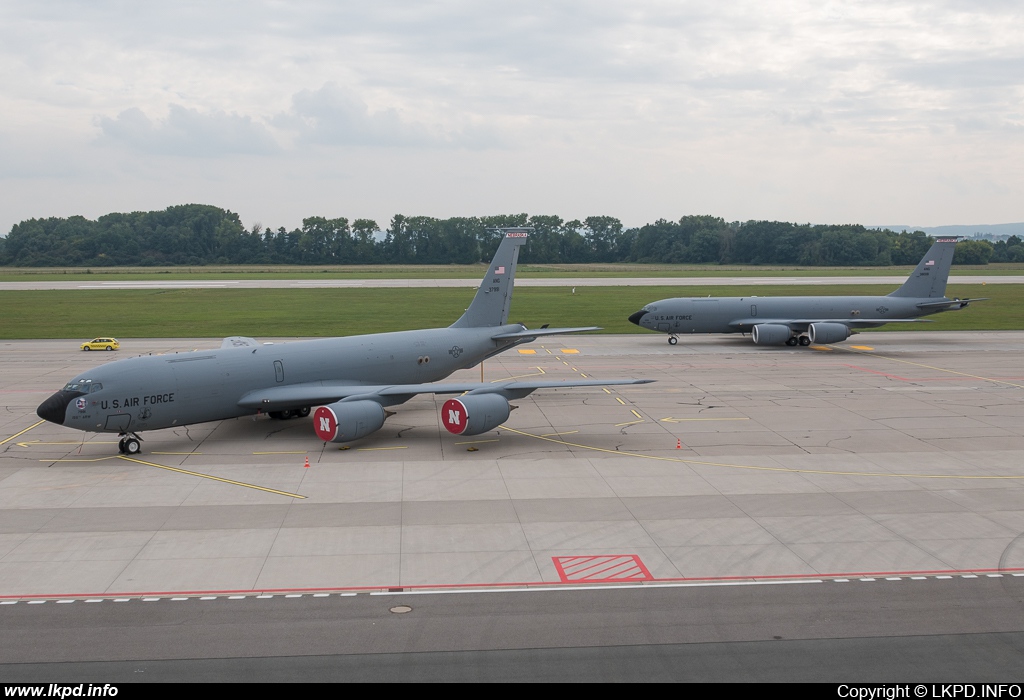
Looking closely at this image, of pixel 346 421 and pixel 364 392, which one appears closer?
pixel 346 421

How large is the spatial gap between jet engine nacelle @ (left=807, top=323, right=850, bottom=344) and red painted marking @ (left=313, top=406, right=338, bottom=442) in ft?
144

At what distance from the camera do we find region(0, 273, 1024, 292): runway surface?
431 ft

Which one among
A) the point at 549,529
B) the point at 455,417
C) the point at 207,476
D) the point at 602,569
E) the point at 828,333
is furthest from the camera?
the point at 828,333

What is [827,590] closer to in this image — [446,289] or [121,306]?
[121,306]

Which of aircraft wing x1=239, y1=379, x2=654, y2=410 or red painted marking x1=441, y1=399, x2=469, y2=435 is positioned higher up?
aircraft wing x1=239, y1=379, x2=654, y2=410

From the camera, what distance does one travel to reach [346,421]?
32375 mm

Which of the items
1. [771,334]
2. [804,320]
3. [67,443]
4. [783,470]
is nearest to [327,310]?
[771,334]

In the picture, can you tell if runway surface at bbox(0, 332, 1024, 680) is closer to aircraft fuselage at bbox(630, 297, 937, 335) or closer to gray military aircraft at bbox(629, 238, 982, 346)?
gray military aircraft at bbox(629, 238, 982, 346)

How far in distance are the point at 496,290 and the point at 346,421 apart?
14632 millimetres

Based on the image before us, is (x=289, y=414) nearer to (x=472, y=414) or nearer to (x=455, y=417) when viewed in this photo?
(x=455, y=417)

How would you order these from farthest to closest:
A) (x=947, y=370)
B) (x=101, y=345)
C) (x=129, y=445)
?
1. (x=101, y=345)
2. (x=947, y=370)
3. (x=129, y=445)

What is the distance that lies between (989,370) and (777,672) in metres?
45.6

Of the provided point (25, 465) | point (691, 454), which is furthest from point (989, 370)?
point (25, 465)

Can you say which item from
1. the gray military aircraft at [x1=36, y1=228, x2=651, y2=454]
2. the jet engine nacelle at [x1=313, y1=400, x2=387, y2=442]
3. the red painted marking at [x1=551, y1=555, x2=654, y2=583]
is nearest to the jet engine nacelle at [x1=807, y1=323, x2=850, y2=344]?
the gray military aircraft at [x1=36, y1=228, x2=651, y2=454]
